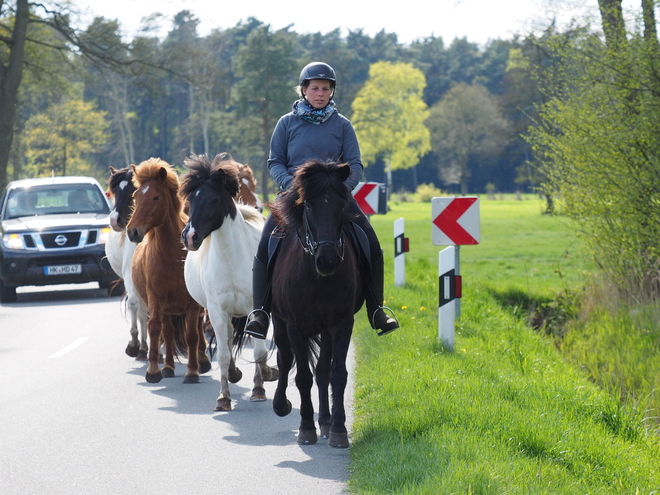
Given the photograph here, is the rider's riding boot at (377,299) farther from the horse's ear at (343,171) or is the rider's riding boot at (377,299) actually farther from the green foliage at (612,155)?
the green foliage at (612,155)

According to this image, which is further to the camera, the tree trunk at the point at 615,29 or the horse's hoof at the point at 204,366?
the tree trunk at the point at 615,29

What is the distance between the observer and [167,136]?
104125 millimetres

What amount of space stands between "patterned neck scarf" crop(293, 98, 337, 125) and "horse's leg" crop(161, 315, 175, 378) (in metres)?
2.96

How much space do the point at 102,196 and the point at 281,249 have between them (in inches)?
489

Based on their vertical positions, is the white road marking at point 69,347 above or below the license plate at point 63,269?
below

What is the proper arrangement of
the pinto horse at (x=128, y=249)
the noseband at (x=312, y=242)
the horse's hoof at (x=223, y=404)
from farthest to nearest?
the pinto horse at (x=128, y=249)
the horse's hoof at (x=223, y=404)
the noseband at (x=312, y=242)

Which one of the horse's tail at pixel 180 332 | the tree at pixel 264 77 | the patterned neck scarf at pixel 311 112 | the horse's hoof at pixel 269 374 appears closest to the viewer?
the patterned neck scarf at pixel 311 112

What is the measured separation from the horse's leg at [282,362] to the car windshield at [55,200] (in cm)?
1226

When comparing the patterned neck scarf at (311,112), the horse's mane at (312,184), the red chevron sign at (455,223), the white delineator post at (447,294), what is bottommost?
the white delineator post at (447,294)

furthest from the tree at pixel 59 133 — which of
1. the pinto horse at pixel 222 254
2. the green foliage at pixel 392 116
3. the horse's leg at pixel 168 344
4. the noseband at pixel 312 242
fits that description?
the noseband at pixel 312 242

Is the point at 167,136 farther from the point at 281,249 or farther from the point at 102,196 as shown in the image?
the point at 281,249

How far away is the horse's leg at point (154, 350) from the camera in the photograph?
9.16 metres

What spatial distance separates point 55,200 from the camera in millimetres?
18703

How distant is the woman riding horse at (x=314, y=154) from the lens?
23.3ft
